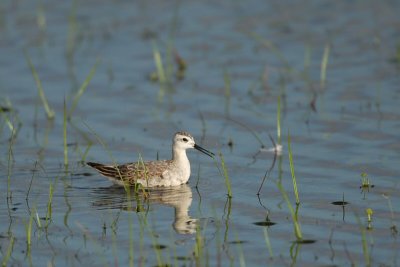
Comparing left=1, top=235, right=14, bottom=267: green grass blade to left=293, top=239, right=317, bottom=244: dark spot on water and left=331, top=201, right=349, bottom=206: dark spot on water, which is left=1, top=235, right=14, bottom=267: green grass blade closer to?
left=293, top=239, right=317, bottom=244: dark spot on water

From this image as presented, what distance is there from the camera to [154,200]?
512 inches

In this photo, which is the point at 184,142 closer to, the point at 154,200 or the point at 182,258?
the point at 154,200

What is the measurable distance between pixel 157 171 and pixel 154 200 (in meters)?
1.02

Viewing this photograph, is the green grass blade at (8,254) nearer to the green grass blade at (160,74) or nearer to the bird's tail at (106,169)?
the bird's tail at (106,169)

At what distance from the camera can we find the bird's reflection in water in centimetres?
1176

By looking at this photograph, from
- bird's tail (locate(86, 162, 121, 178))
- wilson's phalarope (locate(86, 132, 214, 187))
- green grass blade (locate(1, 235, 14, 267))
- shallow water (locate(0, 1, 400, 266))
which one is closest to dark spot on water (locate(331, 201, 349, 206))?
shallow water (locate(0, 1, 400, 266))

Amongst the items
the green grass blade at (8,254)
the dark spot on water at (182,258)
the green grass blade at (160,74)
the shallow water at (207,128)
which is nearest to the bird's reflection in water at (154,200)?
the shallow water at (207,128)

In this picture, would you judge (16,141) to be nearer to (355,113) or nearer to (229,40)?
(355,113)

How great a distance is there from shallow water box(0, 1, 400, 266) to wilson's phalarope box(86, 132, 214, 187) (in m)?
0.25

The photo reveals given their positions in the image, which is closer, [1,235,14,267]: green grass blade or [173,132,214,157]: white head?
[1,235,14,267]: green grass blade

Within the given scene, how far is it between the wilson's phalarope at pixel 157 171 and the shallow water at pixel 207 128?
9.8 inches

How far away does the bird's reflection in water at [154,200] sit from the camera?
1176 cm

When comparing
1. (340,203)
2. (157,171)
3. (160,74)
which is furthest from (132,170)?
(160,74)

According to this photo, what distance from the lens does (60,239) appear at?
→ 10977mm
